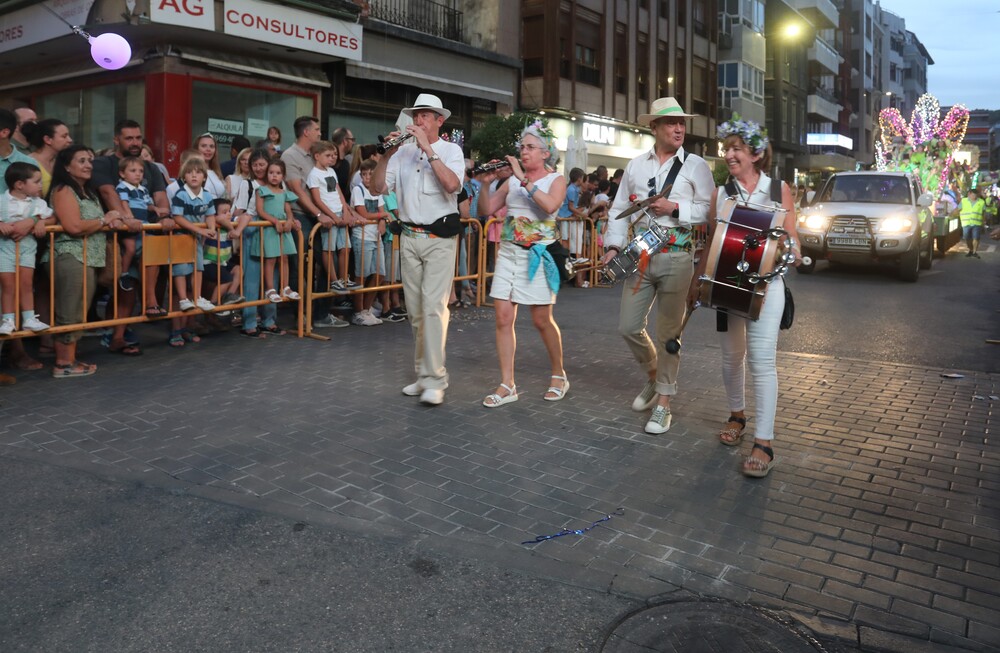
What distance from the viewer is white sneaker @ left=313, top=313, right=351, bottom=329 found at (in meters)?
9.66

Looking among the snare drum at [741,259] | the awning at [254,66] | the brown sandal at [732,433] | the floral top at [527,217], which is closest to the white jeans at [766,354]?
the snare drum at [741,259]

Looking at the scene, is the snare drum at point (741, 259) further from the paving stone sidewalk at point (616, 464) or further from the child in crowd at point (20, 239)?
the child in crowd at point (20, 239)

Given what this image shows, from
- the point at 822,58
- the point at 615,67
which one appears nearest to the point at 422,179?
the point at 615,67

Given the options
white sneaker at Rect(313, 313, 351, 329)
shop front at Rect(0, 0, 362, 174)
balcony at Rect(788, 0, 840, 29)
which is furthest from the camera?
balcony at Rect(788, 0, 840, 29)

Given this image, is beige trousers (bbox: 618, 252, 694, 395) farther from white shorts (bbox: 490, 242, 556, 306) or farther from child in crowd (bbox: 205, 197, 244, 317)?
child in crowd (bbox: 205, 197, 244, 317)

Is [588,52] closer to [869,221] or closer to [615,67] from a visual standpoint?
[615,67]

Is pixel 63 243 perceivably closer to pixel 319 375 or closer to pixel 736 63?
pixel 319 375

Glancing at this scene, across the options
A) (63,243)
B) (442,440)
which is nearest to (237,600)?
(442,440)

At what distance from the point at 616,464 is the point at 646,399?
132cm

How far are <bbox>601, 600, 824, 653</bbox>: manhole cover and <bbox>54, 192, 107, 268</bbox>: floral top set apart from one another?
5.86 meters

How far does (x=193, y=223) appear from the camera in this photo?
26.6 ft

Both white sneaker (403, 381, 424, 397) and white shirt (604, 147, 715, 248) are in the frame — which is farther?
white sneaker (403, 381, 424, 397)

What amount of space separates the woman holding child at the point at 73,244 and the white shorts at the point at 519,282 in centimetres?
347

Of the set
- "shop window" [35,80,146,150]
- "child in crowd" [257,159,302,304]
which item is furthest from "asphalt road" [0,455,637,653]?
"shop window" [35,80,146,150]
